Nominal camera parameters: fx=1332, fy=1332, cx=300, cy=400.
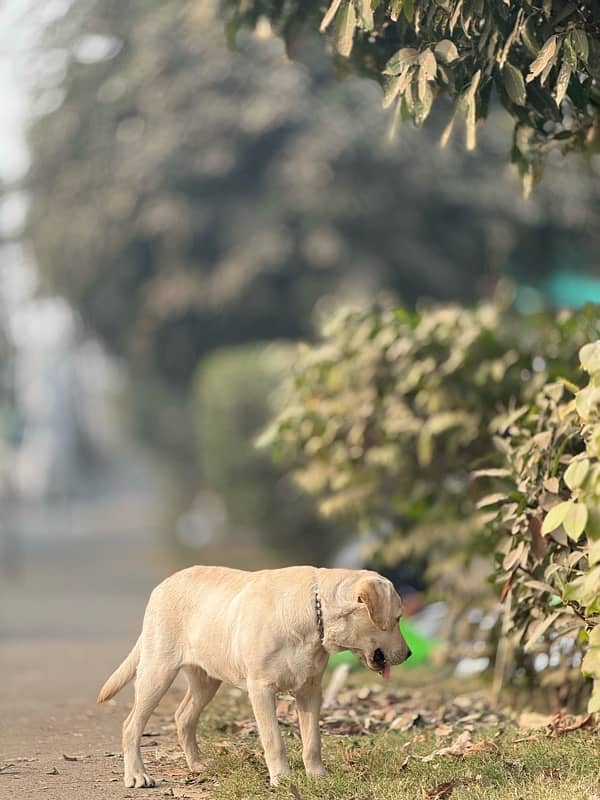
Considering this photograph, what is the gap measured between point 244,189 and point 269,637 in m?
20.1

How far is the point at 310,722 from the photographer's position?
18.7 feet

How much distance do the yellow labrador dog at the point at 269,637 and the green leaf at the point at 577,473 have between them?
0.95 meters

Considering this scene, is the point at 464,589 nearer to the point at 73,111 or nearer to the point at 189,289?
the point at 189,289

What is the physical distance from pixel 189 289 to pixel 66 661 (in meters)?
13.8

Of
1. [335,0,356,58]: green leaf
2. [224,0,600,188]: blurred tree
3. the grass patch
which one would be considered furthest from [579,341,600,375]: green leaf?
[335,0,356,58]: green leaf

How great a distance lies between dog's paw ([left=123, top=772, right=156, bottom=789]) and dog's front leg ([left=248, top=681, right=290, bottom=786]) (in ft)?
1.85

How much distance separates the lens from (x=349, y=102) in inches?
948

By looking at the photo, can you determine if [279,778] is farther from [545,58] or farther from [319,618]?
[545,58]

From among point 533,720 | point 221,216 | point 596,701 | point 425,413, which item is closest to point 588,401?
point 596,701

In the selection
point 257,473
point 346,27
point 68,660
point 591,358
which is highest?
point 346,27

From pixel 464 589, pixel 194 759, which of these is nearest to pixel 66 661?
pixel 464 589

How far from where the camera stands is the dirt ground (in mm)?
6168

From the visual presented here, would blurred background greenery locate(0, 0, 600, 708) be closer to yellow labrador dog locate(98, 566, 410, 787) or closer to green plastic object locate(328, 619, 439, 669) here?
green plastic object locate(328, 619, 439, 669)

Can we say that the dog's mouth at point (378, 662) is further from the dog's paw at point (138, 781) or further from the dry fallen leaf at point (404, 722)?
the dry fallen leaf at point (404, 722)
